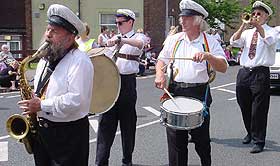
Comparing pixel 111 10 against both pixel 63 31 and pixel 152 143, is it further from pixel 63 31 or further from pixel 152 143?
pixel 63 31

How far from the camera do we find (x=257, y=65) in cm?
700

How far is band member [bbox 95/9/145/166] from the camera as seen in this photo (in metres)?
5.94

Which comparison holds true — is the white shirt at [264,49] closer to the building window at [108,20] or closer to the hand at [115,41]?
the hand at [115,41]

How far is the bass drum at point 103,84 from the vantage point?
4496mm

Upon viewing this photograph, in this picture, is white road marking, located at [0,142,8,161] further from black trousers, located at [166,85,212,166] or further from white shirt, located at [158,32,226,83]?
white shirt, located at [158,32,226,83]

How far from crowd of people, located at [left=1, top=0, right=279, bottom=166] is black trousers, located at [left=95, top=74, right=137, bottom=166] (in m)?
0.01

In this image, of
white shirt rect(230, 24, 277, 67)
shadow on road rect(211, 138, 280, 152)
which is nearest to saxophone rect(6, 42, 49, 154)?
white shirt rect(230, 24, 277, 67)

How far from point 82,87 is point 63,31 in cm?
45

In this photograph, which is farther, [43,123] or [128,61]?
[128,61]

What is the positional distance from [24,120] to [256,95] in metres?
4.37

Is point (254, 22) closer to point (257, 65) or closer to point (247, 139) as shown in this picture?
point (257, 65)

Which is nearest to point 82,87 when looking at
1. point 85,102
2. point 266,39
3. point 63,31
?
point 85,102

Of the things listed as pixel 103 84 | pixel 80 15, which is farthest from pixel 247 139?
pixel 80 15

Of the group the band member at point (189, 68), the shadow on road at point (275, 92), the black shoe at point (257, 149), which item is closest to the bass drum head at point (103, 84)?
the band member at point (189, 68)
